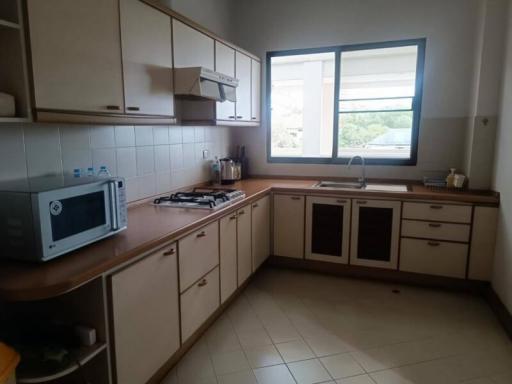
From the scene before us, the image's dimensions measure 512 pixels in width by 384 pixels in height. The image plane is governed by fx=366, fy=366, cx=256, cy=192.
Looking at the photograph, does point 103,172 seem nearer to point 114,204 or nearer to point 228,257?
point 114,204

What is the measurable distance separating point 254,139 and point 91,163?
85.5 inches

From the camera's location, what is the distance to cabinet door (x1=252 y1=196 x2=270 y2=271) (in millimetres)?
3121

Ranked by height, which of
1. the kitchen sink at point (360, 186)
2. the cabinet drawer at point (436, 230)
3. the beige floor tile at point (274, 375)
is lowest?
the beige floor tile at point (274, 375)

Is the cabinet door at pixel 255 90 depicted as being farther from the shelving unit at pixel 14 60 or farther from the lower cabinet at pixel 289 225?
the shelving unit at pixel 14 60

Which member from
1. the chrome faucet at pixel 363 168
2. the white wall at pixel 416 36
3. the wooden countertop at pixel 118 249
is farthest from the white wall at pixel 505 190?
the chrome faucet at pixel 363 168

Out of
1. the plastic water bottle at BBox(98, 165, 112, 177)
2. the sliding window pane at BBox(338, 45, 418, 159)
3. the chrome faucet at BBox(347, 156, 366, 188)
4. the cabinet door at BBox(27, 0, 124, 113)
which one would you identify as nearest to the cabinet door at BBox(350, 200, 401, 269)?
the chrome faucet at BBox(347, 156, 366, 188)

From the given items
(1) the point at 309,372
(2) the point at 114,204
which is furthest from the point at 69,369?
(1) the point at 309,372

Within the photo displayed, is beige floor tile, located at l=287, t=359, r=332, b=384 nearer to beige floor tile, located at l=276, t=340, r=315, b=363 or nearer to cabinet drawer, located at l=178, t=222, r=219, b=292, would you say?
beige floor tile, located at l=276, t=340, r=315, b=363

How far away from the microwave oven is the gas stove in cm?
82

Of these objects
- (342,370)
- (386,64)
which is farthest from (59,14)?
(386,64)

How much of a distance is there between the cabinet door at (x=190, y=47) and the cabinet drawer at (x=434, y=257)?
87.4 inches

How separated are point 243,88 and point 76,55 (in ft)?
6.36

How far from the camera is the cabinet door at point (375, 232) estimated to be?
10.3 ft

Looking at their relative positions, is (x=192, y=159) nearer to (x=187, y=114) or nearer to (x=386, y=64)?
(x=187, y=114)
